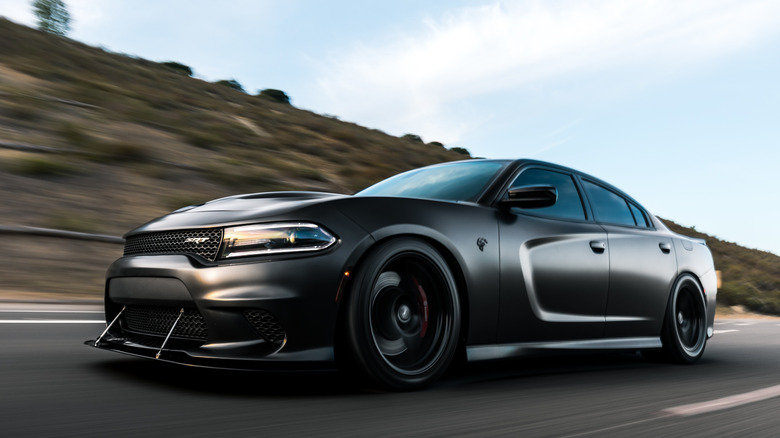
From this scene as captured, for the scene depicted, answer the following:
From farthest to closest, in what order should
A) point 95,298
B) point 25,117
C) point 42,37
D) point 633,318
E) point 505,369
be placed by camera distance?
1. point 42,37
2. point 25,117
3. point 95,298
4. point 633,318
5. point 505,369

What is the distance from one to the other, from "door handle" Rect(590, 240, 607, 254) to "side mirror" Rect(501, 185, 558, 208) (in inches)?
32.4

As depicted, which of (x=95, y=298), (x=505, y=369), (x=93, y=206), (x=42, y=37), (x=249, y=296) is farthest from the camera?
(x=42, y=37)

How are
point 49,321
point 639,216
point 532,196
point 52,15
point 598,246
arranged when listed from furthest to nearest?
point 52,15 → point 639,216 → point 49,321 → point 598,246 → point 532,196

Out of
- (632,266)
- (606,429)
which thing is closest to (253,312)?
(606,429)

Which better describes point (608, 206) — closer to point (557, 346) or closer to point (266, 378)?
point (557, 346)

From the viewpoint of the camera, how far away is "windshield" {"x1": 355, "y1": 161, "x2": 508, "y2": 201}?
15.3ft

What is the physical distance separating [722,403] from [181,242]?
115 inches

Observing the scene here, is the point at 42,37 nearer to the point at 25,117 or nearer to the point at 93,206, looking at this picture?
the point at 25,117

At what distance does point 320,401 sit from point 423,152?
29.8 metres

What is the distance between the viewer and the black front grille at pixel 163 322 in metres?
3.53

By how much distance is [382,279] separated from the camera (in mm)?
3818

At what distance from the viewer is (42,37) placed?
26.8 metres

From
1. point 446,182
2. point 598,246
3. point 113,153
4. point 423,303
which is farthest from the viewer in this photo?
point 113,153

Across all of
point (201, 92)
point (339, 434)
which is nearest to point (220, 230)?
point (339, 434)
